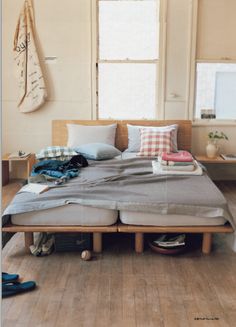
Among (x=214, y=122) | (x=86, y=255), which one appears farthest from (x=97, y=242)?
(x=214, y=122)

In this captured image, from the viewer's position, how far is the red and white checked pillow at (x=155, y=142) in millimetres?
4281

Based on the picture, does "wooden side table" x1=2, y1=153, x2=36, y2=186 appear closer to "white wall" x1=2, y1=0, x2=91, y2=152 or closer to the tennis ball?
"white wall" x1=2, y1=0, x2=91, y2=152

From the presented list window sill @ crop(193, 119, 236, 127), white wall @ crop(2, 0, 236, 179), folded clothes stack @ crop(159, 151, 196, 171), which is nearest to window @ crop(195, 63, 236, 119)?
window sill @ crop(193, 119, 236, 127)

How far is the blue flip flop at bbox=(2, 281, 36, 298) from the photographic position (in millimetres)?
2349

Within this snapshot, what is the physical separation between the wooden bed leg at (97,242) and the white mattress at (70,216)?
129mm

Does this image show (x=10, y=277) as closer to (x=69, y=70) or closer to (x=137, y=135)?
(x=137, y=135)

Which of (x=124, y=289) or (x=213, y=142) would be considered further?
(x=213, y=142)

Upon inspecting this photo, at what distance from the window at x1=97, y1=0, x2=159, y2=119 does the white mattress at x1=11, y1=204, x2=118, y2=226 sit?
235 cm

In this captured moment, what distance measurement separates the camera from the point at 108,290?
2.40m

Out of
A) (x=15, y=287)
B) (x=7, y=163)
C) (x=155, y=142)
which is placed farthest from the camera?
(x=7, y=163)

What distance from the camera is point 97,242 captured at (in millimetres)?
2910

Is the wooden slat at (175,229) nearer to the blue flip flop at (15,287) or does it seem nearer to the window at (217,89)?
the blue flip flop at (15,287)

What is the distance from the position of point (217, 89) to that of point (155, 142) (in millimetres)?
1244

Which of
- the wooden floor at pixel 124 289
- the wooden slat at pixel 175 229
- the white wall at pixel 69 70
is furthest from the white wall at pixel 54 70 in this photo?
the wooden slat at pixel 175 229
